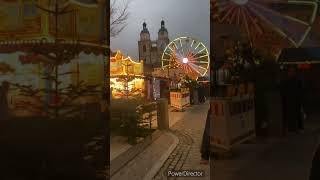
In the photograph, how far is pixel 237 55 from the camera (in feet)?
8.22

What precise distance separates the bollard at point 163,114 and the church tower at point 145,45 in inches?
9.0

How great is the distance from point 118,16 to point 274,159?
1173mm

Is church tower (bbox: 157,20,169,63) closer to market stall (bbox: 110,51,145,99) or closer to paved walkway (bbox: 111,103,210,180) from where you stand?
market stall (bbox: 110,51,145,99)

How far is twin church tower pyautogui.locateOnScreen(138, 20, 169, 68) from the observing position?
2611 millimetres

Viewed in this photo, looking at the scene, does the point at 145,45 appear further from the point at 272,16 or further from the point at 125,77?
the point at 272,16

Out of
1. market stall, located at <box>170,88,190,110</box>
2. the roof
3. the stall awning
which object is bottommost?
market stall, located at <box>170,88,190,110</box>

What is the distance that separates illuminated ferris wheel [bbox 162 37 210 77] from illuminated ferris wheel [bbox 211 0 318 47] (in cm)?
18

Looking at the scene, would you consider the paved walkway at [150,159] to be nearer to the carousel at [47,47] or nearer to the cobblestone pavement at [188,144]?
the cobblestone pavement at [188,144]

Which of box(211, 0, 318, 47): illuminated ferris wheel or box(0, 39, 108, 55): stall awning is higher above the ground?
box(211, 0, 318, 47): illuminated ferris wheel

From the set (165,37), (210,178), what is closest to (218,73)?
(165,37)

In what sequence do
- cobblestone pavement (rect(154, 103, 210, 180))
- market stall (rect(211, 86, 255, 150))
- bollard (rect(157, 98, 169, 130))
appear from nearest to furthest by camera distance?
market stall (rect(211, 86, 255, 150)) → cobblestone pavement (rect(154, 103, 210, 180)) → bollard (rect(157, 98, 169, 130))

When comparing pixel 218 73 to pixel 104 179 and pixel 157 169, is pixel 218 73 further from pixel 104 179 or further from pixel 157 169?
pixel 104 179

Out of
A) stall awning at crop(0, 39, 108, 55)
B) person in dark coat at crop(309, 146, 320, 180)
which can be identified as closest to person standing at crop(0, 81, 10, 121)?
stall awning at crop(0, 39, 108, 55)

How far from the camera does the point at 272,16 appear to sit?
253cm
